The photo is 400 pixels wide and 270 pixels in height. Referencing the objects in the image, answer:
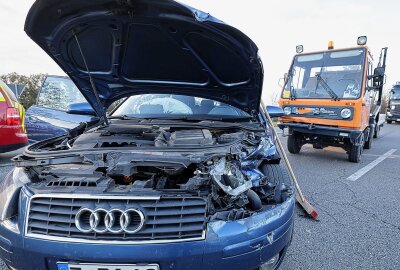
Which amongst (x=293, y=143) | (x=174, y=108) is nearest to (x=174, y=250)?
(x=174, y=108)

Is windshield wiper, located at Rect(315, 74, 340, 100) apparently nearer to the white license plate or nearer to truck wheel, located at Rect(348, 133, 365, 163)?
truck wheel, located at Rect(348, 133, 365, 163)

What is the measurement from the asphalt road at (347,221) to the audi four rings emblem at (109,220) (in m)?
1.32

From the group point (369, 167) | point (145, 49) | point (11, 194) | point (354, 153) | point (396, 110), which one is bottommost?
point (396, 110)

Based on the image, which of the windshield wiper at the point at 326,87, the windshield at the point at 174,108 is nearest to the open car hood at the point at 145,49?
the windshield at the point at 174,108

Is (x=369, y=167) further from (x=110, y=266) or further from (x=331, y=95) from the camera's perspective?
(x=110, y=266)

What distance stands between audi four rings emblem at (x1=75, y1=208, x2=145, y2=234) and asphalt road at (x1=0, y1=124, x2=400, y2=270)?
4.33 ft

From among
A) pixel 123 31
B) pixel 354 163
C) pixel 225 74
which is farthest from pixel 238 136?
pixel 354 163

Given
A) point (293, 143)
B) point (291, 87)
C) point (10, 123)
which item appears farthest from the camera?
point (293, 143)

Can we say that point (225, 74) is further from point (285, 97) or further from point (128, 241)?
point (285, 97)

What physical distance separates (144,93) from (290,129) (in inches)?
174

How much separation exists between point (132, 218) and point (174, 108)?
1909 millimetres

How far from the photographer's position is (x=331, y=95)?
Result: 6230 mm

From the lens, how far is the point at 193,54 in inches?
107

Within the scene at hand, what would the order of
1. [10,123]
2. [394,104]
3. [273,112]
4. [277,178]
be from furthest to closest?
[394,104]
[10,123]
[273,112]
[277,178]
